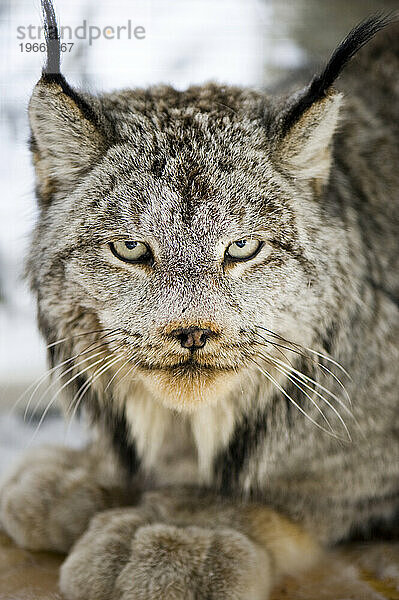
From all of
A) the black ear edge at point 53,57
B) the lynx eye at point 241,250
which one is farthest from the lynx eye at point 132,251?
the black ear edge at point 53,57

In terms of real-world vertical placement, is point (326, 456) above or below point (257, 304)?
below

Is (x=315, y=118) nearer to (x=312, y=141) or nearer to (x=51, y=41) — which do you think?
(x=312, y=141)

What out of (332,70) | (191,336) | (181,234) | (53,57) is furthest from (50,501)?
(332,70)

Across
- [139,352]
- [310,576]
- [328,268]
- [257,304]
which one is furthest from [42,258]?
[310,576]

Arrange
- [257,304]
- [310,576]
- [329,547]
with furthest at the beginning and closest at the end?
[329,547], [310,576], [257,304]

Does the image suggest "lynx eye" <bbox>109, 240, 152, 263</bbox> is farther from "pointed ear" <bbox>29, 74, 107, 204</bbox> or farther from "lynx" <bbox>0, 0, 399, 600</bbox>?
"pointed ear" <bbox>29, 74, 107, 204</bbox>

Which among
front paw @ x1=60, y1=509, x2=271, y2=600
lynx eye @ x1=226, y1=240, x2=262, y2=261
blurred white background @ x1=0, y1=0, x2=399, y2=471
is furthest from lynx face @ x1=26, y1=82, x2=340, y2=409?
front paw @ x1=60, y1=509, x2=271, y2=600

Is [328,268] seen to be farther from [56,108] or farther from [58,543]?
[58,543]
